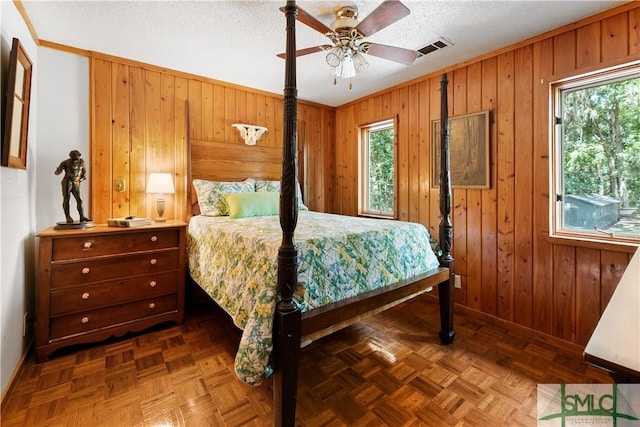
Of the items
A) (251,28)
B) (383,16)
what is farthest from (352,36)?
(251,28)

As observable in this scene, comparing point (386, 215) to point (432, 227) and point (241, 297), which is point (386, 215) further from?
point (241, 297)

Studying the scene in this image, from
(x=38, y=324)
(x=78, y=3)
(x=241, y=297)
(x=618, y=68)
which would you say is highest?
(x=78, y=3)

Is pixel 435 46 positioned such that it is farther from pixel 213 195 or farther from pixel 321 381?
pixel 321 381

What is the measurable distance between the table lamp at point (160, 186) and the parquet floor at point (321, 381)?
3.59 feet

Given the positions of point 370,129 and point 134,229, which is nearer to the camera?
point 134,229

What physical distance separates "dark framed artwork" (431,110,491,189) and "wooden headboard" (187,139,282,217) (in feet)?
6.82

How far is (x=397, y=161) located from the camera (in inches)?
138

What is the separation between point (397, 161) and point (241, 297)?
2.57 metres

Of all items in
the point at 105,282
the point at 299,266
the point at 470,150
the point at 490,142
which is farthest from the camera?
the point at 470,150

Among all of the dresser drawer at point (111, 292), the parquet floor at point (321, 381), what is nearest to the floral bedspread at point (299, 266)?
the dresser drawer at point (111, 292)

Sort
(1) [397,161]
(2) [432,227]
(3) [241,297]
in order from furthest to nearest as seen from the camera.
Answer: (1) [397,161] < (2) [432,227] < (3) [241,297]

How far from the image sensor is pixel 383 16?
1669mm

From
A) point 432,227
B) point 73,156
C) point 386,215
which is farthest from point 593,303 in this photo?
point 73,156

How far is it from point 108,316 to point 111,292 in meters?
0.18
